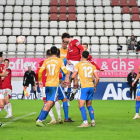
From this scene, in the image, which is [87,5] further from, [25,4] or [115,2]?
[25,4]

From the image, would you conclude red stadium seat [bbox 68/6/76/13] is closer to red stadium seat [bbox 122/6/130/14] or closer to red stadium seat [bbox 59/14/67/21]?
red stadium seat [bbox 59/14/67/21]

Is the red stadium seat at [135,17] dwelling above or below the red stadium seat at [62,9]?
below

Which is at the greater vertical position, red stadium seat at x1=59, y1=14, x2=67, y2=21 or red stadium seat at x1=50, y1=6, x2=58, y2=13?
red stadium seat at x1=50, y1=6, x2=58, y2=13

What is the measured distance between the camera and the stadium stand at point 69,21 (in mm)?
23938

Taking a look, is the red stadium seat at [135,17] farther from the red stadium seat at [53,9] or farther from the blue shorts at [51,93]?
the blue shorts at [51,93]

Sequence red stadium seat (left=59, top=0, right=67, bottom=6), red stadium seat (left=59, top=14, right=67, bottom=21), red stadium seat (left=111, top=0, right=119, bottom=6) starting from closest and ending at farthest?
red stadium seat (left=59, top=14, right=67, bottom=21) < red stadium seat (left=59, top=0, right=67, bottom=6) < red stadium seat (left=111, top=0, right=119, bottom=6)

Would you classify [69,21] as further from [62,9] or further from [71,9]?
[62,9]

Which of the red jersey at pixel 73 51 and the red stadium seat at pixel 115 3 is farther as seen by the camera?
the red stadium seat at pixel 115 3

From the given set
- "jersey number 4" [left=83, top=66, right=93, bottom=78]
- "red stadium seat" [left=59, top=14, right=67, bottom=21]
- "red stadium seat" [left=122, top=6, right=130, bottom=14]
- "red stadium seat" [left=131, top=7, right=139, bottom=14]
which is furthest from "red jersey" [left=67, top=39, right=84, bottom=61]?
"red stadium seat" [left=131, top=7, right=139, bottom=14]

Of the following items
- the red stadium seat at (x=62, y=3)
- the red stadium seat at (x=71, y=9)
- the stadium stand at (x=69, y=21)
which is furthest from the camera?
the red stadium seat at (x=62, y=3)

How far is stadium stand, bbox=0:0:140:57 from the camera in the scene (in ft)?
78.5

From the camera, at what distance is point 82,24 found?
Answer: 2542cm

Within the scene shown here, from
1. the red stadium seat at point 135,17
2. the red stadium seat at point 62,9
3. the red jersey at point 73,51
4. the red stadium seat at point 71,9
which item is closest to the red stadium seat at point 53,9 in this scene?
the red stadium seat at point 62,9

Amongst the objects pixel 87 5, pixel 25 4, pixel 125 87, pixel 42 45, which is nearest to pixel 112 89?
pixel 125 87
